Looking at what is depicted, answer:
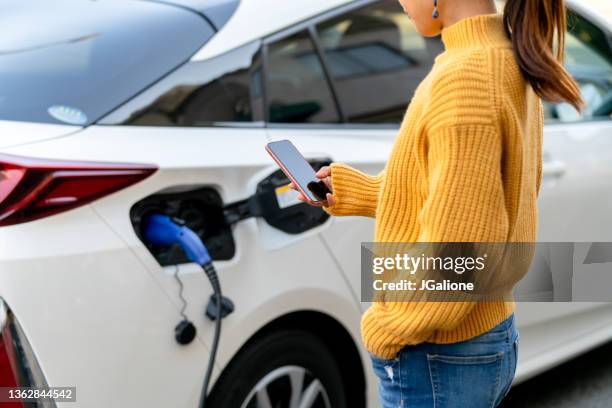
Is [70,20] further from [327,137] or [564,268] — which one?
[564,268]

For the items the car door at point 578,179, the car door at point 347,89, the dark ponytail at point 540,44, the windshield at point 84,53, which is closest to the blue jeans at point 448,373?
the dark ponytail at point 540,44

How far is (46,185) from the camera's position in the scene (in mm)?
1678

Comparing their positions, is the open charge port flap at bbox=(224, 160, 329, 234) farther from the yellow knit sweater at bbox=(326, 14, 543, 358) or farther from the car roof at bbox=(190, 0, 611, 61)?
the yellow knit sweater at bbox=(326, 14, 543, 358)

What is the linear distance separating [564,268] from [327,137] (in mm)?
780

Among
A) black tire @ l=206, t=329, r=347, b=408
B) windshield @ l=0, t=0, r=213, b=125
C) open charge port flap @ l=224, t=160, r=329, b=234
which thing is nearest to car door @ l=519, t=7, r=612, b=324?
black tire @ l=206, t=329, r=347, b=408

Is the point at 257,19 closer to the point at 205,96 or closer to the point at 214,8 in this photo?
the point at 214,8

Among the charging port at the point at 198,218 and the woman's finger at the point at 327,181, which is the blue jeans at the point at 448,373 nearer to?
the woman's finger at the point at 327,181

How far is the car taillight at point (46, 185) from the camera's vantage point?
1.66 meters

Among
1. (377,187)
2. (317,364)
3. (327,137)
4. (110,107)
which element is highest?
(110,107)

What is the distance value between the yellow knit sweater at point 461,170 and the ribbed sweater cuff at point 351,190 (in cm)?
18

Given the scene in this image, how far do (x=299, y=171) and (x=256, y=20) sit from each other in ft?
2.66

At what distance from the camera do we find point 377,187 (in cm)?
154

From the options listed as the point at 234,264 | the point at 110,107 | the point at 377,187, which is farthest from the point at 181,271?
the point at 377,187

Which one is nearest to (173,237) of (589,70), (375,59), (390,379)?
(390,379)
